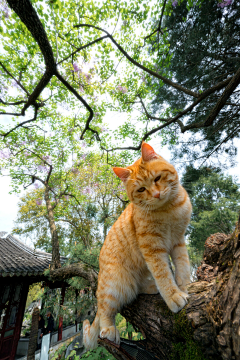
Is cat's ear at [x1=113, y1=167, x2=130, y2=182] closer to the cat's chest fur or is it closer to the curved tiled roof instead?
the cat's chest fur

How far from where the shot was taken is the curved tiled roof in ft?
17.7

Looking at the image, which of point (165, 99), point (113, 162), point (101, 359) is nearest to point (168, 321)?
point (101, 359)

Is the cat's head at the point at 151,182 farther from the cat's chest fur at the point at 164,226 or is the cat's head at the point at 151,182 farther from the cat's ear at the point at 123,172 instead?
the cat's chest fur at the point at 164,226

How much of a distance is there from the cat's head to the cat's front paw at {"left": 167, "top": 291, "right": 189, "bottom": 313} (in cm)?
73

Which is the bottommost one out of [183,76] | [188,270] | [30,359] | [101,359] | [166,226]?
[30,359]

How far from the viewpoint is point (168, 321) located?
4.24 ft

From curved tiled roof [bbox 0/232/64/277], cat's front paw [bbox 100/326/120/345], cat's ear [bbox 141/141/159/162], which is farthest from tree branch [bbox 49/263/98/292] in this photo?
cat's ear [bbox 141/141/159/162]

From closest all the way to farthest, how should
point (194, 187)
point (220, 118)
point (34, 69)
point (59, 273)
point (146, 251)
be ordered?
point (146, 251), point (220, 118), point (194, 187), point (59, 273), point (34, 69)

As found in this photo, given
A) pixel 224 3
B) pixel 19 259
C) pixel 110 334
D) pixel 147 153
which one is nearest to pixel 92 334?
pixel 110 334

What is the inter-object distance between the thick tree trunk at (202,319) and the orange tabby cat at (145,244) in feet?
0.55

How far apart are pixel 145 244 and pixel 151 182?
613mm

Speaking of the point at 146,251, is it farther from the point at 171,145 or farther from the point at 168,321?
the point at 171,145

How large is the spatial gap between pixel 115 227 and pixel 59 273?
420cm

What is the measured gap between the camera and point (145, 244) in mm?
1629
